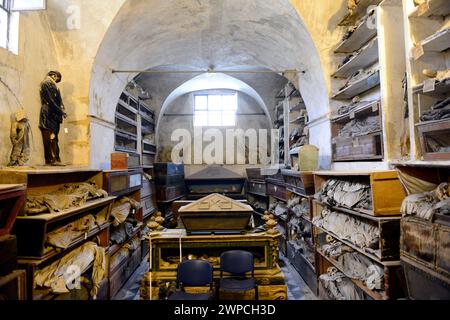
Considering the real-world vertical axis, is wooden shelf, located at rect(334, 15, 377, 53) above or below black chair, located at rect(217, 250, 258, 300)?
above

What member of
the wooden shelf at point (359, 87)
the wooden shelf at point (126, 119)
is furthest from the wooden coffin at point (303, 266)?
the wooden shelf at point (126, 119)

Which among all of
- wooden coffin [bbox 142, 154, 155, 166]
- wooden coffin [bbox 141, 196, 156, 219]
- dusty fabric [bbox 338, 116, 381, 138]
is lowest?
wooden coffin [bbox 141, 196, 156, 219]

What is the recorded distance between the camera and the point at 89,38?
15.6 ft

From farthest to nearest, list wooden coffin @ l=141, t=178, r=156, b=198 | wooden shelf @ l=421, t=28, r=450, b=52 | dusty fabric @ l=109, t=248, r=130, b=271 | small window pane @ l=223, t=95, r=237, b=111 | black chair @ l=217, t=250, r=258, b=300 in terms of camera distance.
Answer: small window pane @ l=223, t=95, r=237, b=111 → wooden coffin @ l=141, t=178, r=156, b=198 → dusty fabric @ l=109, t=248, r=130, b=271 → black chair @ l=217, t=250, r=258, b=300 → wooden shelf @ l=421, t=28, r=450, b=52

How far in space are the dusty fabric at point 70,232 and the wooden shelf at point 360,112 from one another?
3801 mm

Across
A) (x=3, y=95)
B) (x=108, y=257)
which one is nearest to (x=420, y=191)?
(x=108, y=257)

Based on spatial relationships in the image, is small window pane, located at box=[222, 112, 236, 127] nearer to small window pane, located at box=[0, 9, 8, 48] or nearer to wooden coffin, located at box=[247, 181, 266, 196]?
wooden coffin, located at box=[247, 181, 266, 196]

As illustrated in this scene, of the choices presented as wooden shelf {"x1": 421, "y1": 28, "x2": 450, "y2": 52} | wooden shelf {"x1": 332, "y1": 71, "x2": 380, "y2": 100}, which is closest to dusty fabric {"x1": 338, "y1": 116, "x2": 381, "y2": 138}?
wooden shelf {"x1": 332, "y1": 71, "x2": 380, "y2": 100}

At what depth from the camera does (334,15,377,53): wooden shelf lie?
12.7 feet

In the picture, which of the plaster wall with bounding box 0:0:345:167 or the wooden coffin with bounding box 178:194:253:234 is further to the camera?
the plaster wall with bounding box 0:0:345:167

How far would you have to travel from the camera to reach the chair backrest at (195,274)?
3244 millimetres

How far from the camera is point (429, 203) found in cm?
213

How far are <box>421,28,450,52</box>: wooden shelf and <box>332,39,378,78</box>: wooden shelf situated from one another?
3.60 feet
